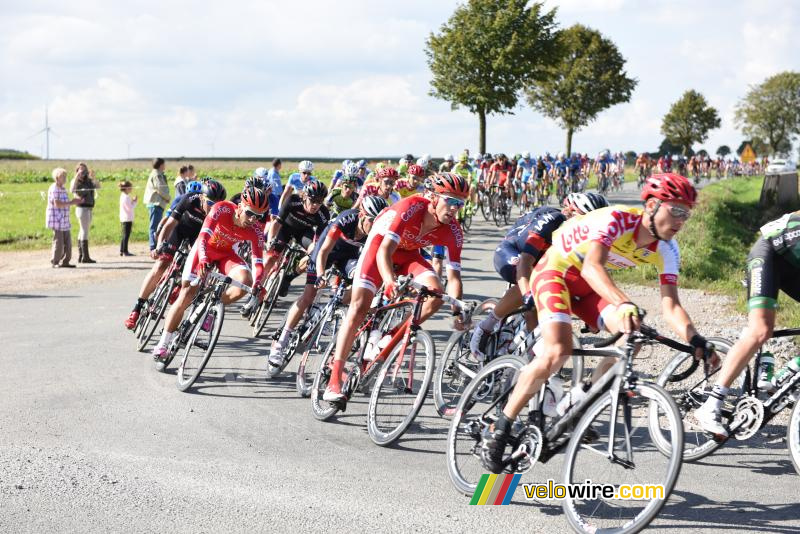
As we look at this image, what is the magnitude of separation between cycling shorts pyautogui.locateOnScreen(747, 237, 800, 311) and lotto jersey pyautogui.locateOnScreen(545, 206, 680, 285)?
71 cm

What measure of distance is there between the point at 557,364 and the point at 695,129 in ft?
319

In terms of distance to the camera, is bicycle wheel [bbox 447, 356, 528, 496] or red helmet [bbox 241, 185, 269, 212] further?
red helmet [bbox 241, 185, 269, 212]

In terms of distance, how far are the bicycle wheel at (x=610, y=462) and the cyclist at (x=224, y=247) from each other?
186 inches

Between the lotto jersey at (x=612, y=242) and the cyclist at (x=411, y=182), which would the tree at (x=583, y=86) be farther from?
the lotto jersey at (x=612, y=242)

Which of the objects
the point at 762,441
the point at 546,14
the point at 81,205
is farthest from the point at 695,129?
the point at 762,441

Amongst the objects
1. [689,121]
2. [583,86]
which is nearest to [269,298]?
[583,86]

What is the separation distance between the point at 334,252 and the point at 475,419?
13.8 feet

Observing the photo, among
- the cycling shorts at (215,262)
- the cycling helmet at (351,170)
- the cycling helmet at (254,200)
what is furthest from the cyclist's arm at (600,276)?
the cycling helmet at (351,170)

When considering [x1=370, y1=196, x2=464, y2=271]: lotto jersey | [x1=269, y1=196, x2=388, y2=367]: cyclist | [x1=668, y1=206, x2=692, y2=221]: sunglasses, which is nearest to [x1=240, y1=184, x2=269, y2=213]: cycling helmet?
[x1=269, y1=196, x2=388, y2=367]: cyclist

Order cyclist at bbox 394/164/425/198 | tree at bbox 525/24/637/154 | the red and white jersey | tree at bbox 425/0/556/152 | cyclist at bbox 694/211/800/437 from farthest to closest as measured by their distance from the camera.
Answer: tree at bbox 525/24/637/154
tree at bbox 425/0/556/152
cyclist at bbox 394/164/425/198
the red and white jersey
cyclist at bbox 694/211/800/437

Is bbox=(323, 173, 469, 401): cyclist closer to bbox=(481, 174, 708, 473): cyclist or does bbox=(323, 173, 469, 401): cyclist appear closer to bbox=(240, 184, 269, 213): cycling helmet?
bbox=(481, 174, 708, 473): cyclist

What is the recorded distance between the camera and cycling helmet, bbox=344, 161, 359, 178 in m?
12.3

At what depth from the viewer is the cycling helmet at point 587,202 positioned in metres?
7.00

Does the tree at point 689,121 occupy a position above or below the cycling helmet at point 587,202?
above
